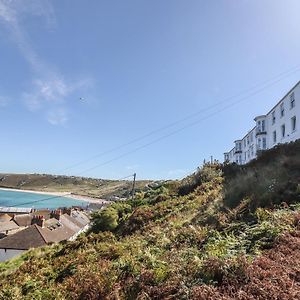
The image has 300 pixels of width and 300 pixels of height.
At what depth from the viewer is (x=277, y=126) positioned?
4397cm

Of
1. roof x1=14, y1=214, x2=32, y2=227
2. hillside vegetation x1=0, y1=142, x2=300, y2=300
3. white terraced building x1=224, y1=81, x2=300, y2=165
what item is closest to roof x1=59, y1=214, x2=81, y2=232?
roof x1=14, y1=214, x2=32, y2=227

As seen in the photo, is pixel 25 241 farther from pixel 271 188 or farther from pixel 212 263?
pixel 212 263

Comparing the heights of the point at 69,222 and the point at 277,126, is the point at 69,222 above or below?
below

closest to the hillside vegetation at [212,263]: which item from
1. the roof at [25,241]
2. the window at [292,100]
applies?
the window at [292,100]

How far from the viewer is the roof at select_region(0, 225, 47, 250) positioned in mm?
46450

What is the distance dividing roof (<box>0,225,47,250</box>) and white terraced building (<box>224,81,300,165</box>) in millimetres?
27619

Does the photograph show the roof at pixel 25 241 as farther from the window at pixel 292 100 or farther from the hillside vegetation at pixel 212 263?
the window at pixel 292 100

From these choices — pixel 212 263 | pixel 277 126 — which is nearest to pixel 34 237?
pixel 277 126

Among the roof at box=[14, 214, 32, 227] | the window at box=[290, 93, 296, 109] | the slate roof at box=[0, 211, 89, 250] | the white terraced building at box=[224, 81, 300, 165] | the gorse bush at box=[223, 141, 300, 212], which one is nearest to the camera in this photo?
the gorse bush at box=[223, 141, 300, 212]

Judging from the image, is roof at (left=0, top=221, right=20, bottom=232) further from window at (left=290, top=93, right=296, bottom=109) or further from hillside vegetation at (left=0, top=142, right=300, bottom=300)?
hillside vegetation at (left=0, top=142, right=300, bottom=300)

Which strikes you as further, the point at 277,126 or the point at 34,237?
the point at 34,237

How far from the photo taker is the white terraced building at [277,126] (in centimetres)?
3612

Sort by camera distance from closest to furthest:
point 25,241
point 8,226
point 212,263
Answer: point 212,263 < point 25,241 < point 8,226

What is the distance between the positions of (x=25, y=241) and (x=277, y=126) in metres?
36.0
